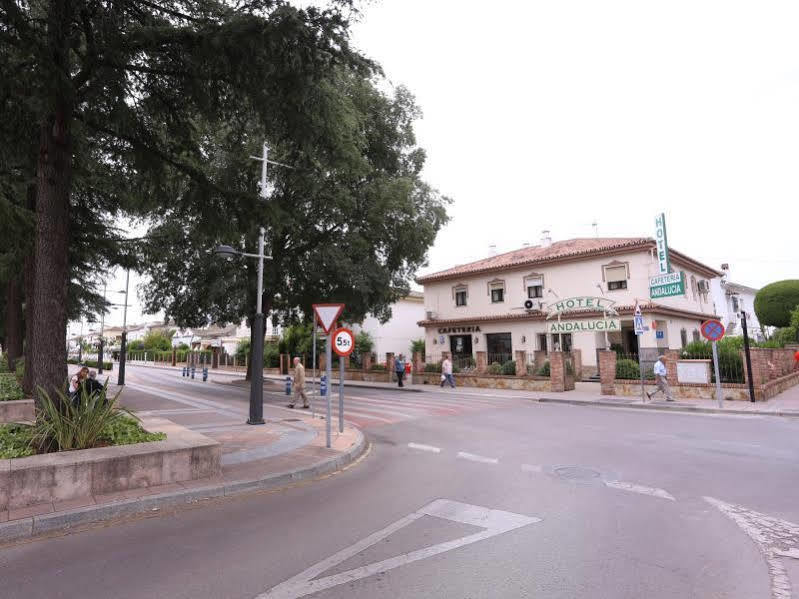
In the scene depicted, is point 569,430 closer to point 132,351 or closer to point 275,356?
point 275,356

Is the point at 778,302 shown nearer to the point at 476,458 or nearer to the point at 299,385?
the point at 299,385

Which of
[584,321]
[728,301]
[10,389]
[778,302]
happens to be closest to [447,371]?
[584,321]

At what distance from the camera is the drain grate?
21.7 ft

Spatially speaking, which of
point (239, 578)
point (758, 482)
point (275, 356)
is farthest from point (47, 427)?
point (275, 356)

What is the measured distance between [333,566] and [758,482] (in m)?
5.82

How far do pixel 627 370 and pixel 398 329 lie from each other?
920 inches

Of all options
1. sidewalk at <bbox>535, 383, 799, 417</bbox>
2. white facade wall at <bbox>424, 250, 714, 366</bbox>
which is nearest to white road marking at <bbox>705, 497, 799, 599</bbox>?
sidewalk at <bbox>535, 383, 799, 417</bbox>

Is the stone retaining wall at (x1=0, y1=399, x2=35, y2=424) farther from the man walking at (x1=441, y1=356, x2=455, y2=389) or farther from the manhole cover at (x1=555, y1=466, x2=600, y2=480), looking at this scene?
the man walking at (x1=441, y1=356, x2=455, y2=389)

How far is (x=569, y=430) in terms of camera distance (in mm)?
10867

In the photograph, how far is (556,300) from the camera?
28859 mm

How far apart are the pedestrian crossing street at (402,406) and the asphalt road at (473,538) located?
18.1 ft

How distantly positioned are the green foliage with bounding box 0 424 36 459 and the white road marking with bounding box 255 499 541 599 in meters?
4.37

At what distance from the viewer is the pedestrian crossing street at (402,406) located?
536 inches

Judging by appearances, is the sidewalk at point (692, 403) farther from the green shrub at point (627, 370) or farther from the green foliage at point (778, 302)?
the green foliage at point (778, 302)
